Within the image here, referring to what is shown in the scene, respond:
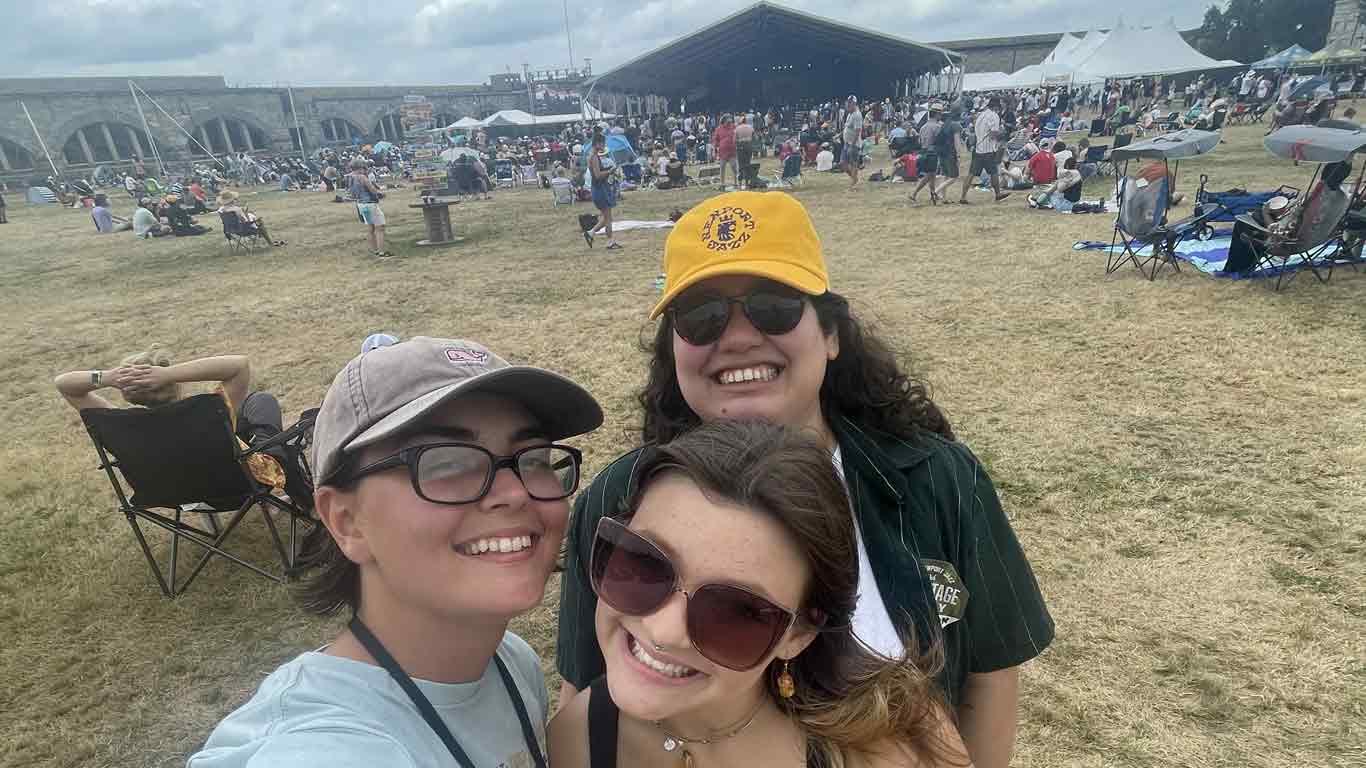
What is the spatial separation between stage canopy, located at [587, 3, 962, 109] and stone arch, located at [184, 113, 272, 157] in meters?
34.8

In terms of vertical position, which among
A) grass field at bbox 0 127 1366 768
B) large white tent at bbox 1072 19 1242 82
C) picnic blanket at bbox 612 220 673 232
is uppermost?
large white tent at bbox 1072 19 1242 82

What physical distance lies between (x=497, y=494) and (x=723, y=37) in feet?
129

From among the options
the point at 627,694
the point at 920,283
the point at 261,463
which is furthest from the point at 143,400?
the point at 920,283

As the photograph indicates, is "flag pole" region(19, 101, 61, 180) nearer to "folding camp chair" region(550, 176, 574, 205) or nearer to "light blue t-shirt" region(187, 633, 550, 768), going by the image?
"folding camp chair" region(550, 176, 574, 205)

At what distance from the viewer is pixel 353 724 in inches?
40.4

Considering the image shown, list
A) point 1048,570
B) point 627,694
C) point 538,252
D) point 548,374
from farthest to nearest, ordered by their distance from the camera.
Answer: point 538,252, point 1048,570, point 548,374, point 627,694

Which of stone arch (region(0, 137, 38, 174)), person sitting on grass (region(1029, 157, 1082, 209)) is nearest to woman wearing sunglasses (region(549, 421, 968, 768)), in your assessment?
person sitting on grass (region(1029, 157, 1082, 209))

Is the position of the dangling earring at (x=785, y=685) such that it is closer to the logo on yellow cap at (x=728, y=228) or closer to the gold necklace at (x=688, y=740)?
the gold necklace at (x=688, y=740)

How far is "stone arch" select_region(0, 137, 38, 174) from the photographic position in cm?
4484

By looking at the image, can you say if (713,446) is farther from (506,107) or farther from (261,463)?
(506,107)

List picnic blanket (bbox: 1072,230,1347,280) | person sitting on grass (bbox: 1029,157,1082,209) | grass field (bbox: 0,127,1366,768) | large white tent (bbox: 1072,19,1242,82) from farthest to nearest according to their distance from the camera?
large white tent (bbox: 1072,19,1242,82) → person sitting on grass (bbox: 1029,157,1082,209) → picnic blanket (bbox: 1072,230,1347,280) → grass field (bbox: 0,127,1366,768)

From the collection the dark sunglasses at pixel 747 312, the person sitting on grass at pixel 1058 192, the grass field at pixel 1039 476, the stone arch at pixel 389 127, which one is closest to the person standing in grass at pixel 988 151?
the person sitting on grass at pixel 1058 192

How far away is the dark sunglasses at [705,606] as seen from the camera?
42.6 inches

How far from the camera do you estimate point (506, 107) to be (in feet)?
245
